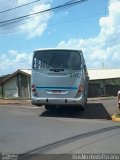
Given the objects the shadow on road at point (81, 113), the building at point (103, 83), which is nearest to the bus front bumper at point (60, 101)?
the shadow on road at point (81, 113)

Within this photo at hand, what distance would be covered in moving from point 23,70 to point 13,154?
3454cm

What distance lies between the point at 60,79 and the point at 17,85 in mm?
23166

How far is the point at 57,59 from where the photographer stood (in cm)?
2222

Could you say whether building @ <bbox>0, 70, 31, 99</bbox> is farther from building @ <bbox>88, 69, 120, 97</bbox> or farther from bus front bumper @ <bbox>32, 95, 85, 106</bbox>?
bus front bumper @ <bbox>32, 95, 85, 106</bbox>

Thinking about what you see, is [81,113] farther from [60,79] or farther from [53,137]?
[53,137]

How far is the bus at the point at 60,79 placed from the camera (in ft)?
71.7

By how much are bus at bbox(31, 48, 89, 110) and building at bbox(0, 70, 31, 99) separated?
19511 millimetres

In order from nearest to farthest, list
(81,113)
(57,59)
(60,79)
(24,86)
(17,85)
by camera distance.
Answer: (60,79)
(57,59)
(81,113)
(24,86)
(17,85)

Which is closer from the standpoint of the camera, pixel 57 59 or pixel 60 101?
pixel 60 101

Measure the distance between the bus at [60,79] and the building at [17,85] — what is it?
64.0ft

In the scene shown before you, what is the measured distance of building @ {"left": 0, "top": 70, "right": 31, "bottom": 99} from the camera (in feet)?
140

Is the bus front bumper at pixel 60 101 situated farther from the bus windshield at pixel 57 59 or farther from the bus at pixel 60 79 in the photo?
the bus windshield at pixel 57 59

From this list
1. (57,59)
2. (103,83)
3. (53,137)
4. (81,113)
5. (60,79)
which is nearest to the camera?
(53,137)

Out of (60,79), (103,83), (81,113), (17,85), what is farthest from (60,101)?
(103,83)
